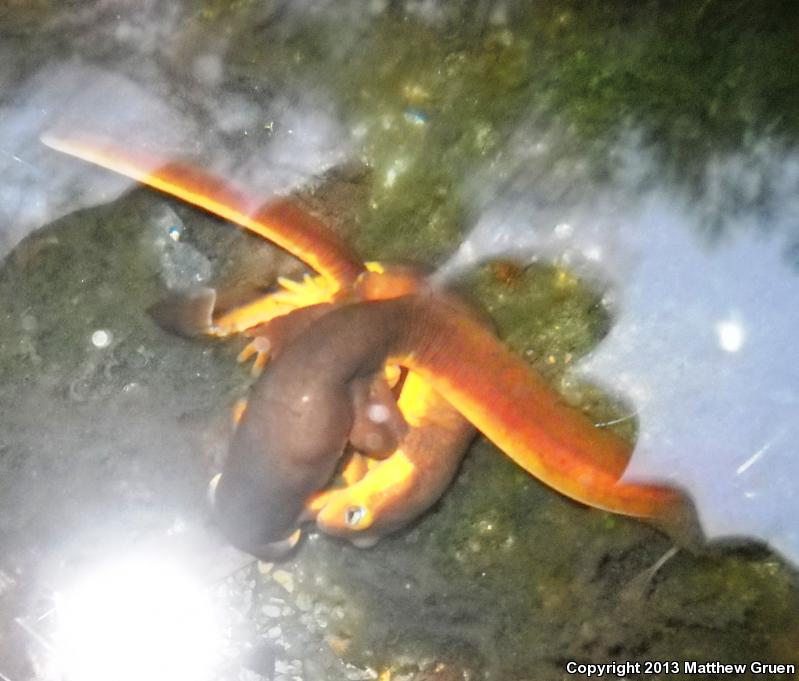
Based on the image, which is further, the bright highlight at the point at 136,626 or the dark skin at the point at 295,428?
the bright highlight at the point at 136,626

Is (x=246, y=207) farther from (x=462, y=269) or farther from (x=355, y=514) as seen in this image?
(x=355, y=514)

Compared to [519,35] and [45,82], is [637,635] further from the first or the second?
[45,82]

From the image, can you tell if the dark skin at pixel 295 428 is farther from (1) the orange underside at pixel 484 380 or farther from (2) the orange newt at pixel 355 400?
(1) the orange underside at pixel 484 380

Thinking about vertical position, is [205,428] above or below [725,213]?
below

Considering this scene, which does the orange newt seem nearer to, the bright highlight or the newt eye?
the newt eye

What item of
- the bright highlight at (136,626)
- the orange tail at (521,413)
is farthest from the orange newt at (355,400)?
the bright highlight at (136,626)

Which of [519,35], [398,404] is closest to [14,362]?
[398,404]
